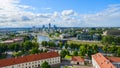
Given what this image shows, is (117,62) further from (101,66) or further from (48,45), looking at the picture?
(48,45)

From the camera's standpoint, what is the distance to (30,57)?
3750cm

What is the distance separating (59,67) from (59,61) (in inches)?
130

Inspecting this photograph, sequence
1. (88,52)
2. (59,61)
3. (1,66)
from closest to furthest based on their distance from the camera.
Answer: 1. (1,66)
2. (59,61)
3. (88,52)

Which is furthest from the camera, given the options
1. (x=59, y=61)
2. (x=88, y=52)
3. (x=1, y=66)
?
(x=88, y=52)

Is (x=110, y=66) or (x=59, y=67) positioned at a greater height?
(x=110, y=66)

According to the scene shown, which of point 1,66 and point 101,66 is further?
point 1,66

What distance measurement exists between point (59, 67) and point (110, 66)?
1227cm

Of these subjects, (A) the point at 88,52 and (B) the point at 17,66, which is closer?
(B) the point at 17,66

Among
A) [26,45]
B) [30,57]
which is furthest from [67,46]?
[30,57]

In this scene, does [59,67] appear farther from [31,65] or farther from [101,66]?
[101,66]

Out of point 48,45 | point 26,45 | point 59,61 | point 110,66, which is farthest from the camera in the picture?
point 48,45

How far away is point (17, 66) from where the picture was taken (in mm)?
35125

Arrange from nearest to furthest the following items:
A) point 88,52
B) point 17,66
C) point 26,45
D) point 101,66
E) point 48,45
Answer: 1. point 101,66
2. point 17,66
3. point 88,52
4. point 26,45
5. point 48,45

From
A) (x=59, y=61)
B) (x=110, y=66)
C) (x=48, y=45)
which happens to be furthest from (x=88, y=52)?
(x=48, y=45)
